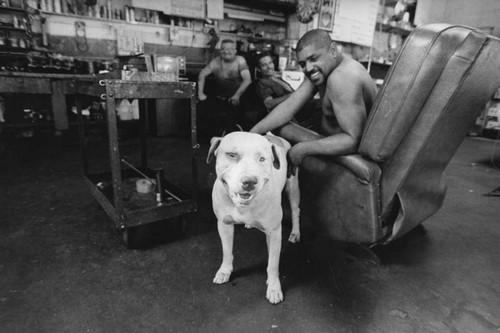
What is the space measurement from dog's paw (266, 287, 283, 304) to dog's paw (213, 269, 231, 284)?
0.23 m

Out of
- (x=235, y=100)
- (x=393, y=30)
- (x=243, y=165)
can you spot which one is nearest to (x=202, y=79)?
(x=235, y=100)

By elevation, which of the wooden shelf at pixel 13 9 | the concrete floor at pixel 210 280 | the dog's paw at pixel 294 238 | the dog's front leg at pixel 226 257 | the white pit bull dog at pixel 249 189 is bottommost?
the concrete floor at pixel 210 280

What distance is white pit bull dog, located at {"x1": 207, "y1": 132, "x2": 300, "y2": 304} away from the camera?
1196 millimetres

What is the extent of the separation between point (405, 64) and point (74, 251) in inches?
81.4

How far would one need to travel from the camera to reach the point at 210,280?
5.36ft

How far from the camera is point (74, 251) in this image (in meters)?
1.87

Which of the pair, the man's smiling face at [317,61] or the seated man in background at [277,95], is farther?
the seated man in background at [277,95]

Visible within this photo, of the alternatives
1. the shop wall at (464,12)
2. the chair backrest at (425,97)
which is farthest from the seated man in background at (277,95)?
the shop wall at (464,12)

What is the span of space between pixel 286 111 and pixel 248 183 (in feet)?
3.64

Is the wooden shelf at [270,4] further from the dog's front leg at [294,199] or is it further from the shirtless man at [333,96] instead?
the dog's front leg at [294,199]

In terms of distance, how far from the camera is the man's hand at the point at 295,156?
175 centimetres

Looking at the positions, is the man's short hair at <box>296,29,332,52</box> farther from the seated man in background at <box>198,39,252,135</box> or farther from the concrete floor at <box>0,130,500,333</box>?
the seated man in background at <box>198,39,252,135</box>

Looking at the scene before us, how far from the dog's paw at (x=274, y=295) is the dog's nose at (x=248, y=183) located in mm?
629

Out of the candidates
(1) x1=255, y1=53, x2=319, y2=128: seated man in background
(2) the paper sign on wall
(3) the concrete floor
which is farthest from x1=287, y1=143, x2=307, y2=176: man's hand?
(2) the paper sign on wall
